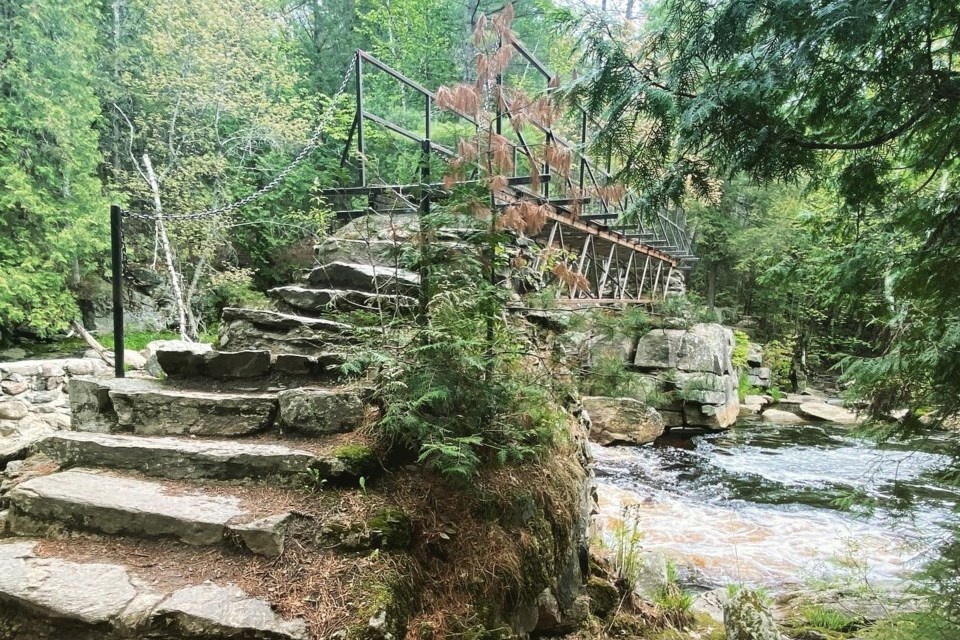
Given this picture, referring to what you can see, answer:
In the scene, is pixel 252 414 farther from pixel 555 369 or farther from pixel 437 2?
pixel 437 2

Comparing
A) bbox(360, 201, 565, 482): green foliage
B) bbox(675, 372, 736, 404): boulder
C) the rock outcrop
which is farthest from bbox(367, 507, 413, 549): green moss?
the rock outcrop

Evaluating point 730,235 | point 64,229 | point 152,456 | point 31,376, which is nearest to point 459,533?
point 152,456

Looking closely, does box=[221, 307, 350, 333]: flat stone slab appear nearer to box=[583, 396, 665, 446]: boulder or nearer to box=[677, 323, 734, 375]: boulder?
box=[583, 396, 665, 446]: boulder

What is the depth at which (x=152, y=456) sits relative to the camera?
2387mm

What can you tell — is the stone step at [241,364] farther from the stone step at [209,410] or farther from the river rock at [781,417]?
the river rock at [781,417]

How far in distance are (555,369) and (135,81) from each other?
10.5 m

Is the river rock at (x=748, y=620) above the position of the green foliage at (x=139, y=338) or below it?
below

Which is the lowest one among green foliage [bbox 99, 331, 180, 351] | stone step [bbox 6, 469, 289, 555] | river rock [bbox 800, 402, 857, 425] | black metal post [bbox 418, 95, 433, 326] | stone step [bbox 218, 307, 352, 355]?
river rock [bbox 800, 402, 857, 425]

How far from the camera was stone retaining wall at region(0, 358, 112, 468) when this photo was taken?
569 cm

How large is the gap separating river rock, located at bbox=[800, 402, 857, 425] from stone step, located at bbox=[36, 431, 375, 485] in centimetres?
1257

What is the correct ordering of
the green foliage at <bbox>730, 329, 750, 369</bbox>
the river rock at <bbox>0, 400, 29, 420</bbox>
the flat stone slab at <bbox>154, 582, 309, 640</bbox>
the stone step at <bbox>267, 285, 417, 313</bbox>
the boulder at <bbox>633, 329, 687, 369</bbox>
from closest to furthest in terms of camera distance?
the flat stone slab at <bbox>154, 582, 309, 640</bbox>
the stone step at <bbox>267, 285, 417, 313</bbox>
the river rock at <bbox>0, 400, 29, 420</bbox>
the boulder at <bbox>633, 329, 687, 369</bbox>
the green foliage at <bbox>730, 329, 750, 369</bbox>

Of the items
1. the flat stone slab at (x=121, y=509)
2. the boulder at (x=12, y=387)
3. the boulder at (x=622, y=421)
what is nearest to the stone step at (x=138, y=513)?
the flat stone slab at (x=121, y=509)

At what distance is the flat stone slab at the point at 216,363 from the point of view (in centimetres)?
294

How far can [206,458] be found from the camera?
2330mm
